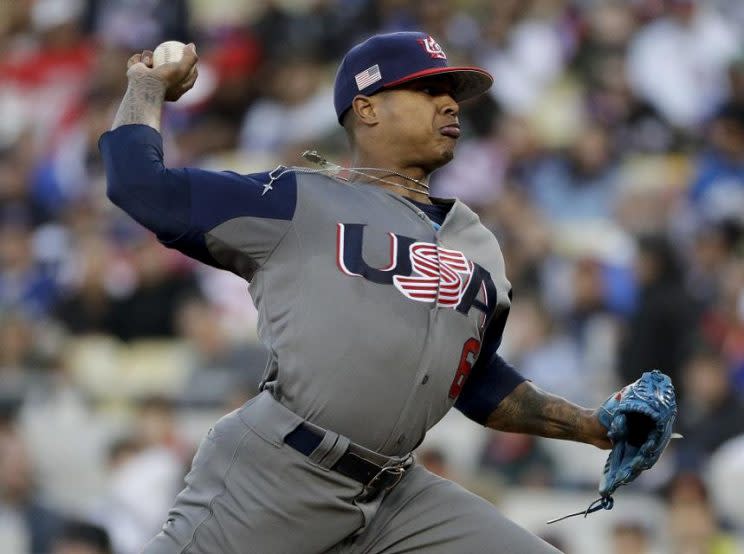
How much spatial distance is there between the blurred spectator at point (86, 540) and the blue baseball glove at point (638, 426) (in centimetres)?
333

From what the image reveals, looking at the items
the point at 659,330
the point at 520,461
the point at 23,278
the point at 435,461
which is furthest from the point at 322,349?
the point at 23,278

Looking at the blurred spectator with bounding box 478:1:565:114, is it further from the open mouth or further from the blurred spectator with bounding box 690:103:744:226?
the open mouth

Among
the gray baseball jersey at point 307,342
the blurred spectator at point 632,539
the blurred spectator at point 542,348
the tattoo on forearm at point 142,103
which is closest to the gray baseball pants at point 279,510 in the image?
the gray baseball jersey at point 307,342

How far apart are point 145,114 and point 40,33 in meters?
10.6

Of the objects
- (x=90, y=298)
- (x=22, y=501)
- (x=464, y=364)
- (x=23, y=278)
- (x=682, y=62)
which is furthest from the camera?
(x=23, y=278)

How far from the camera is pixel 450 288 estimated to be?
12.7 feet

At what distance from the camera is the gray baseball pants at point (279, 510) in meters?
3.73

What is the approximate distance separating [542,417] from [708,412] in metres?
3.16

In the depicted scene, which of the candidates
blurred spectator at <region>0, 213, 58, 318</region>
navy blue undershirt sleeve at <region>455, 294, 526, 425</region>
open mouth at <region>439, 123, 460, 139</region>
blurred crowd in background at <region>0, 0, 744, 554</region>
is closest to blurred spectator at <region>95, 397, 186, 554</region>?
blurred crowd in background at <region>0, 0, 744, 554</region>

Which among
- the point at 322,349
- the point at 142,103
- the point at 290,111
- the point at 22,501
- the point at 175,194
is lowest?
the point at 22,501

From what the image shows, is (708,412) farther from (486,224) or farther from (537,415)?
(537,415)

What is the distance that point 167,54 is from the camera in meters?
3.85

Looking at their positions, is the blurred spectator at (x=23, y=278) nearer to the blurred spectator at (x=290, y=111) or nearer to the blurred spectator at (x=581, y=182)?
the blurred spectator at (x=290, y=111)

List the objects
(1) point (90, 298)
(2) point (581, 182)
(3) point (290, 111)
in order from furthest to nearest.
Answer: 1. (3) point (290, 111)
2. (1) point (90, 298)
3. (2) point (581, 182)
